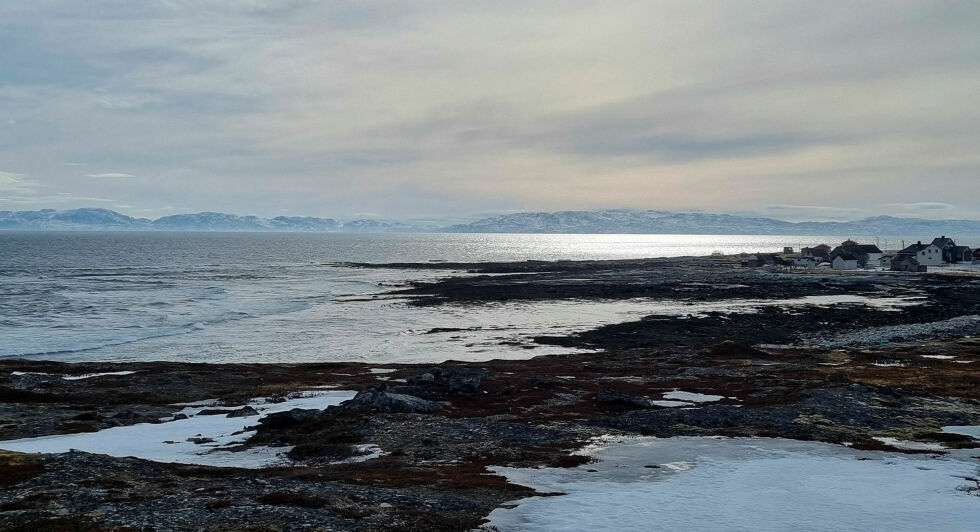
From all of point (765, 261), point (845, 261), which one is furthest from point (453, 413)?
point (765, 261)

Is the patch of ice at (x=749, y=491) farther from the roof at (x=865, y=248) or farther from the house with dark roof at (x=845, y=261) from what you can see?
the roof at (x=865, y=248)

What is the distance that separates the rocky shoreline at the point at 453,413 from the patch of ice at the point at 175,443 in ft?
2.69

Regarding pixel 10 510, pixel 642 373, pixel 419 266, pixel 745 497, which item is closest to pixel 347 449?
Answer: pixel 10 510

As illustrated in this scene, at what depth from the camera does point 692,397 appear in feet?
121

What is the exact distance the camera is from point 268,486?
20.5 meters

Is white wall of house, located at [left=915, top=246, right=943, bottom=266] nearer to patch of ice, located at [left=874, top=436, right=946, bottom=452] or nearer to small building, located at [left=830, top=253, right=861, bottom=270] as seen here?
small building, located at [left=830, top=253, right=861, bottom=270]

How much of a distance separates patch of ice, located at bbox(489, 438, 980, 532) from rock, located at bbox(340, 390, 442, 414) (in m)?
9.79

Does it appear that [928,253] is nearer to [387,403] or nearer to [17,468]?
[387,403]

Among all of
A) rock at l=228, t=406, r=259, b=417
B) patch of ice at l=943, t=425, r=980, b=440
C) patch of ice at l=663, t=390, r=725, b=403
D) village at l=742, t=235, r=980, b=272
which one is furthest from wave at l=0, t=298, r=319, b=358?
village at l=742, t=235, r=980, b=272

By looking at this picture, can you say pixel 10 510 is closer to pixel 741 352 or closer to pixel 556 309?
pixel 741 352

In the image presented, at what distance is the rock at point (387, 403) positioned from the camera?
32.0m

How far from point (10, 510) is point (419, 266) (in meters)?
160

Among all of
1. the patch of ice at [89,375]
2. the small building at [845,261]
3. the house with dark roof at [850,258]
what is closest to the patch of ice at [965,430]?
the patch of ice at [89,375]

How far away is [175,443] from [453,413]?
1241 centimetres
